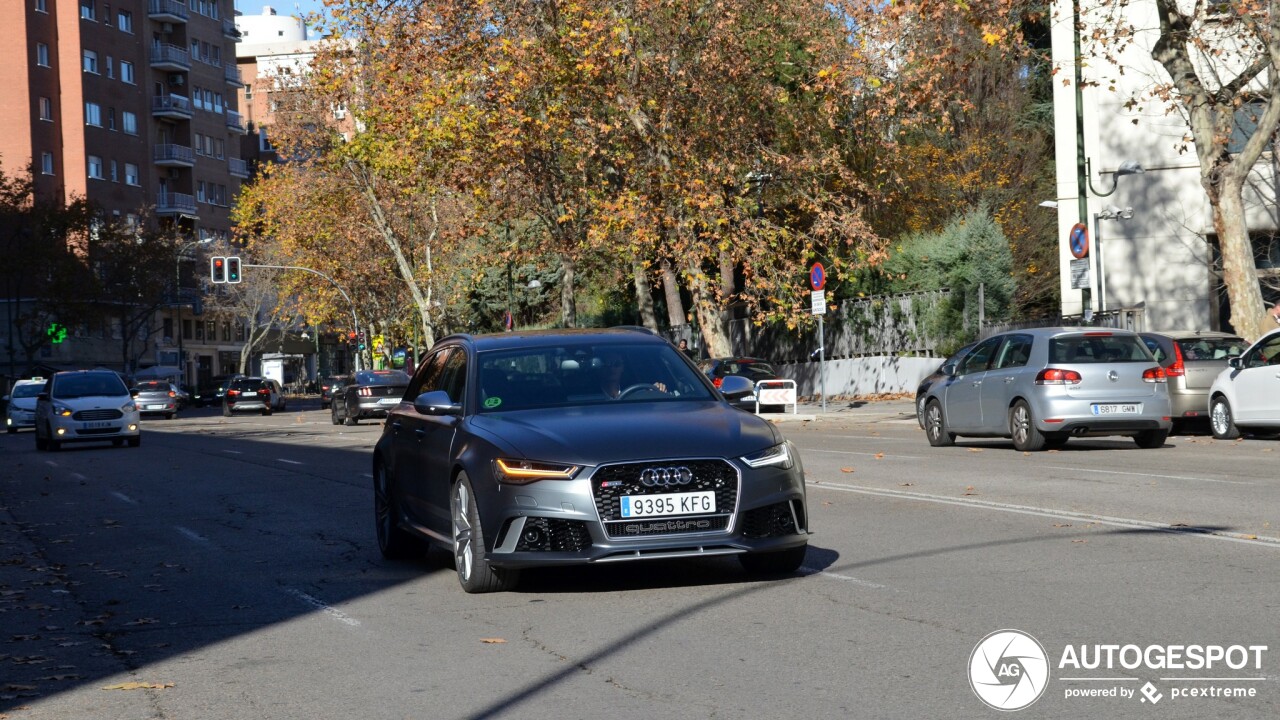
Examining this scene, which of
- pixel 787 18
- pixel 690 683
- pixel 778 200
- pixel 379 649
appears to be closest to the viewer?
pixel 690 683

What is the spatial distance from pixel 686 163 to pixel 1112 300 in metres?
11.7

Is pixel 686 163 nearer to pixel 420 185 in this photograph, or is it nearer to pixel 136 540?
pixel 420 185

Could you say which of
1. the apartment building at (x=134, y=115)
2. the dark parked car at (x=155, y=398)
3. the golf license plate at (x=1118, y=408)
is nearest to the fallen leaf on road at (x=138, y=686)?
the golf license plate at (x=1118, y=408)

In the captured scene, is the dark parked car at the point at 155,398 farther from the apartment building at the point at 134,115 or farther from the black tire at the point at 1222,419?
the black tire at the point at 1222,419

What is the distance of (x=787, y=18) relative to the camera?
43688 mm

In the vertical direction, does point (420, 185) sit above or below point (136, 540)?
above

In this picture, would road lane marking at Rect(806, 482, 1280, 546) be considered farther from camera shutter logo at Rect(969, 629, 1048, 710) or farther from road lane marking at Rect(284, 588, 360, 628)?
road lane marking at Rect(284, 588, 360, 628)

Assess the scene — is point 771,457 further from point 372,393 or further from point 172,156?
point 172,156

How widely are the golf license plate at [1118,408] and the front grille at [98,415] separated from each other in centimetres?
2158

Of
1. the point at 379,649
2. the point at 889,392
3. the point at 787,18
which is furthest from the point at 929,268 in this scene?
the point at 379,649

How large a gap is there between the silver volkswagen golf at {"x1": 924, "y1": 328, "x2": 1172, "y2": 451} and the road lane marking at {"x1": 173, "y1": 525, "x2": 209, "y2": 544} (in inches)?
437

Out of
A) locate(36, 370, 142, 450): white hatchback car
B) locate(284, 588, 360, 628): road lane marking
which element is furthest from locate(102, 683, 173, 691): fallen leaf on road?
locate(36, 370, 142, 450): white hatchback car

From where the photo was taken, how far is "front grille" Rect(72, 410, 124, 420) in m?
34.5

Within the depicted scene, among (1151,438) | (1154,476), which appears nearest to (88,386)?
(1151,438)
